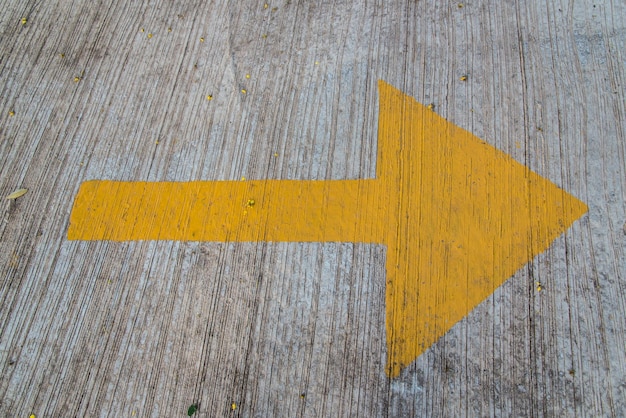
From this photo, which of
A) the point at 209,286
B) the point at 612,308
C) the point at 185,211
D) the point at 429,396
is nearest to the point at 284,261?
the point at 209,286

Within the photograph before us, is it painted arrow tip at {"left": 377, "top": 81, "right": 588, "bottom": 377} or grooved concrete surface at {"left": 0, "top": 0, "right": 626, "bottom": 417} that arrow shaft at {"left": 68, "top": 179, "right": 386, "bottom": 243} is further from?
painted arrow tip at {"left": 377, "top": 81, "right": 588, "bottom": 377}

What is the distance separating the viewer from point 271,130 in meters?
2.68

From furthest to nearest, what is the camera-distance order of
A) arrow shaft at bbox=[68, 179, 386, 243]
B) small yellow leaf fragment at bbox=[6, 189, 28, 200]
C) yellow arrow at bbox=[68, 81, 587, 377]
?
1. small yellow leaf fragment at bbox=[6, 189, 28, 200]
2. arrow shaft at bbox=[68, 179, 386, 243]
3. yellow arrow at bbox=[68, 81, 587, 377]

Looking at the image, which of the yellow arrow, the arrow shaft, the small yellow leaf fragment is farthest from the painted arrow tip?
the small yellow leaf fragment

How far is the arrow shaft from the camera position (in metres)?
2.41

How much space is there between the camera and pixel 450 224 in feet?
7.65

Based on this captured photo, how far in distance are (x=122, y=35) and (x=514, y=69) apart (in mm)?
2562


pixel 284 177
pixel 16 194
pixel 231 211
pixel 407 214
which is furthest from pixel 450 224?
pixel 16 194

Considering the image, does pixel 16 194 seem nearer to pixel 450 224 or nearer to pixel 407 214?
pixel 407 214

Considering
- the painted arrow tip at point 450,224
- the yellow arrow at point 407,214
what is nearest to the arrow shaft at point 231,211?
the yellow arrow at point 407,214

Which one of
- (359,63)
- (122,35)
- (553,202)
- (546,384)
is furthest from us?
(122,35)

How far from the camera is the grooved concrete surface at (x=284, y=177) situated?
212cm

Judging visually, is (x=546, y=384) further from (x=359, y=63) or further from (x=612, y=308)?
(x=359, y=63)

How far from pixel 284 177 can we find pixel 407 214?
708mm
